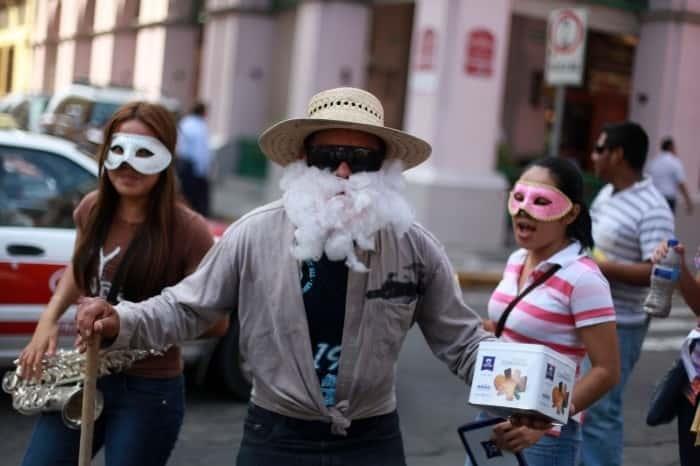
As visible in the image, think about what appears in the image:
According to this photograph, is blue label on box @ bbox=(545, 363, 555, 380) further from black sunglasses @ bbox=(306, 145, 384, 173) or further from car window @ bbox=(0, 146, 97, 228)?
car window @ bbox=(0, 146, 97, 228)

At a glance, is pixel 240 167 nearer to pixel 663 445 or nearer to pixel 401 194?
pixel 663 445

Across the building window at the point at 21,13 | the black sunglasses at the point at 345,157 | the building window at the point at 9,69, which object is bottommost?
the black sunglasses at the point at 345,157

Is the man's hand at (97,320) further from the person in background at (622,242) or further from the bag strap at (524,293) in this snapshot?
the person in background at (622,242)

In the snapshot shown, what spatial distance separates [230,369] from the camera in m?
6.55

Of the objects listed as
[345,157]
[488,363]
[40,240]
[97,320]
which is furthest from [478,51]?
[97,320]

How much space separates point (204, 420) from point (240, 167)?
1585 centimetres

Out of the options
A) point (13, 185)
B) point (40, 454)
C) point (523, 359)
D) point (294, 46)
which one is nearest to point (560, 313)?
point (523, 359)

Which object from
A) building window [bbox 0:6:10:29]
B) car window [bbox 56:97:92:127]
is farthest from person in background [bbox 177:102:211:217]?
building window [bbox 0:6:10:29]

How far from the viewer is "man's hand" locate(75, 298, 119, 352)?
9.07 ft

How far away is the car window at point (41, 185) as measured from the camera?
624 centimetres

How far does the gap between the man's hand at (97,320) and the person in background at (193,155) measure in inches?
483

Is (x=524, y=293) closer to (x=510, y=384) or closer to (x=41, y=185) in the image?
(x=510, y=384)

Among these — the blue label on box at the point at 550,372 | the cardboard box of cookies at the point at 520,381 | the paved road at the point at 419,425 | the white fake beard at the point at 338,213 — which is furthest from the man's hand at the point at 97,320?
the paved road at the point at 419,425

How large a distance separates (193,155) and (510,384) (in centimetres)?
1281
